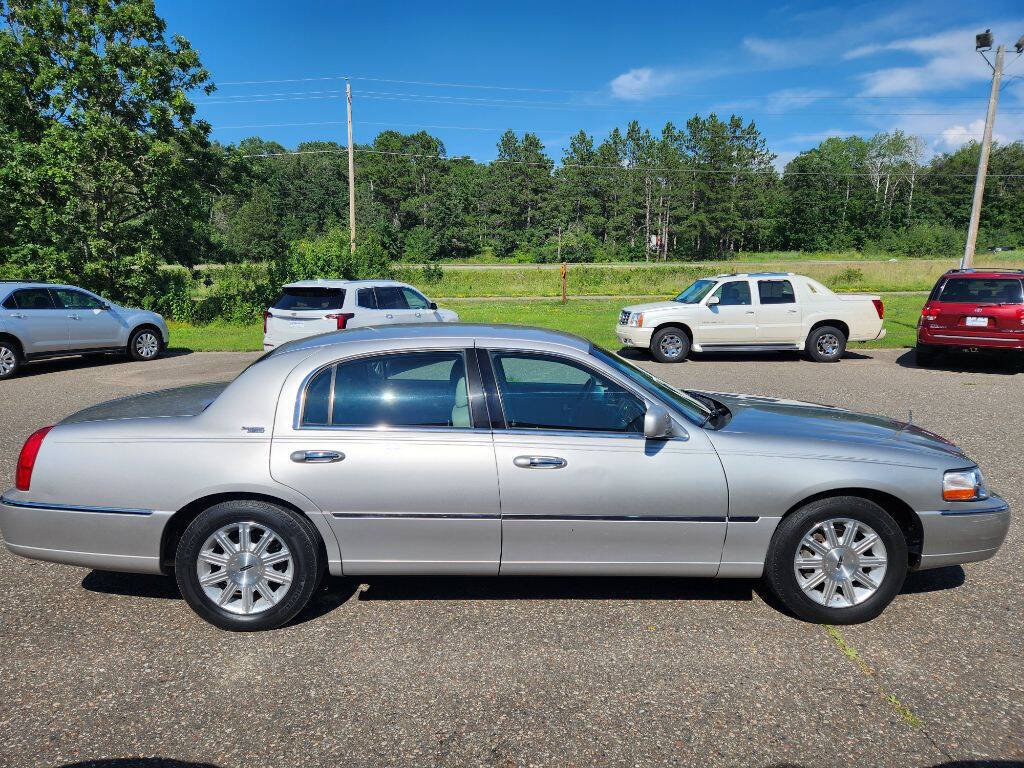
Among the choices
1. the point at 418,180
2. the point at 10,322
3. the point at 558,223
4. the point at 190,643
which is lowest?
the point at 190,643

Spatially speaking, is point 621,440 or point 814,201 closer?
point 621,440

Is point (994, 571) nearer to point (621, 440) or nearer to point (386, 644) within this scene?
point (621, 440)

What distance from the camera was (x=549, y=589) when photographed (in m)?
4.26

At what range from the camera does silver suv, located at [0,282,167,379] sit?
12555 millimetres

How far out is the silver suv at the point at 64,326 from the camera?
41.2ft

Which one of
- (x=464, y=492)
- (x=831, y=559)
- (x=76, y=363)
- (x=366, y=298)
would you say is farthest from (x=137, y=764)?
(x=76, y=363)

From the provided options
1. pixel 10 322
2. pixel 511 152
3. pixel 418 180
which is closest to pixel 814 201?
pixel 511 152

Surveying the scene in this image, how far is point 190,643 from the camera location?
3.61 m

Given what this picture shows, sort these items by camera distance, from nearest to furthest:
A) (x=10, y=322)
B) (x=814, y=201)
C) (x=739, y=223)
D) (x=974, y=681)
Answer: (x=974, y=681), (x=10, y=322), (x=739, y=223), (x=814, y=201)

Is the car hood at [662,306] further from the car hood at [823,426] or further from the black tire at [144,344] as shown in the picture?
the black tire at [144,344]

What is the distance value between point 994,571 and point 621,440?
2.79 m

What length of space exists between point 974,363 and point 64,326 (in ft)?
58.7

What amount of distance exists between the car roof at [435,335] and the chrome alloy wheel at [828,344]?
38.5 ft

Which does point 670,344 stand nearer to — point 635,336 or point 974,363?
point 635,336
